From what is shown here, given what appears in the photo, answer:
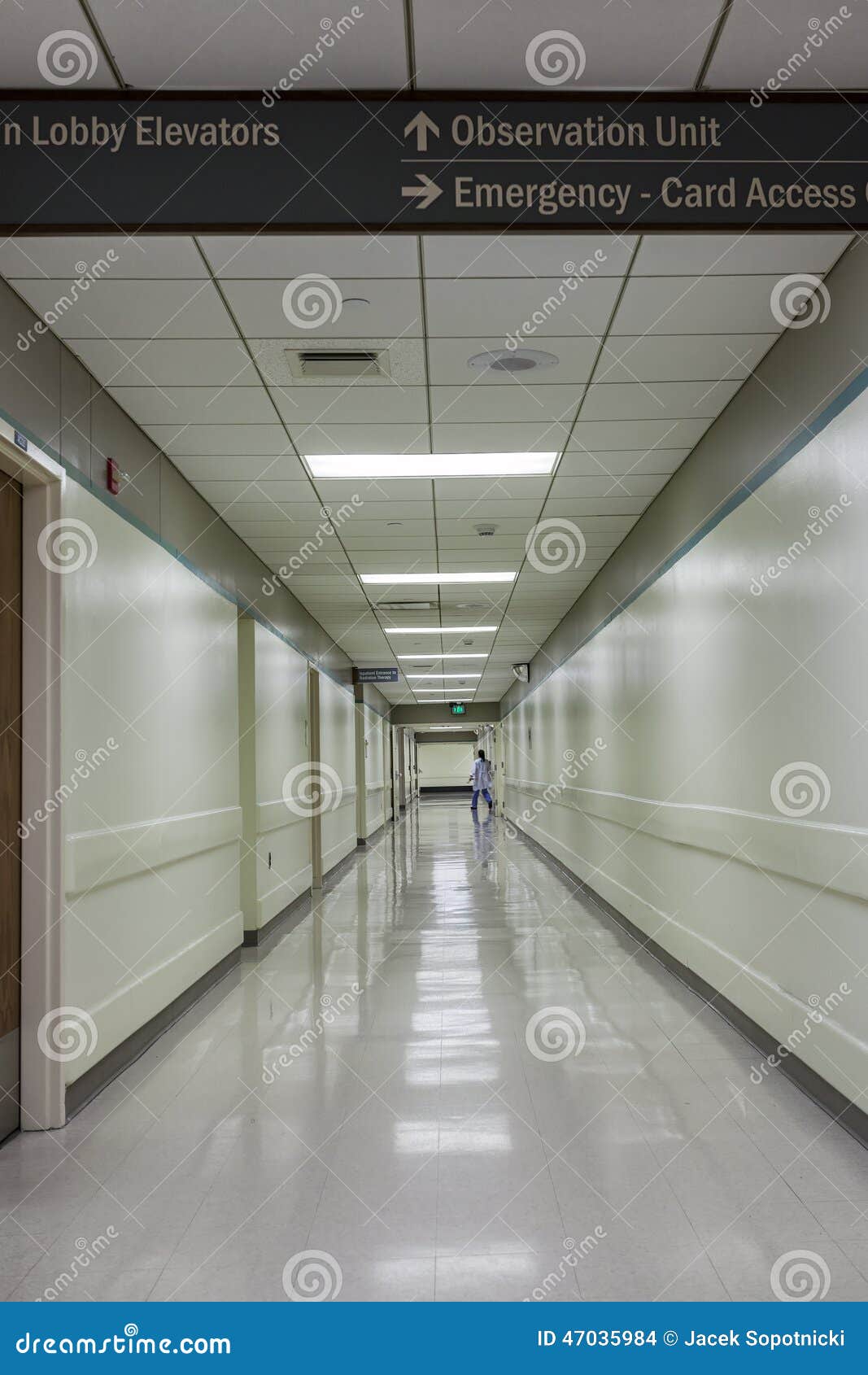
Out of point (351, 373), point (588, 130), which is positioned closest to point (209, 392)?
point (351, 373)

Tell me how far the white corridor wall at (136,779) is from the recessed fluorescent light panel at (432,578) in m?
2.93

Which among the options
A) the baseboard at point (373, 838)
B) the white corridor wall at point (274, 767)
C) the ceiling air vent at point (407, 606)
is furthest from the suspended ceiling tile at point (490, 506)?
the baseboard at point (373, 838)

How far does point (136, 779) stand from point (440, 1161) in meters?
2.33

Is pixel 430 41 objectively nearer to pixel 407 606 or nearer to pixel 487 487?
pixel 487 487

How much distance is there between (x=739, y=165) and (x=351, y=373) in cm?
221

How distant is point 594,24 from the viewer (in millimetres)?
2752

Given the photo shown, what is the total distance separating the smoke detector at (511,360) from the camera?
4.51 meters

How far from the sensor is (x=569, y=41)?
282 cm

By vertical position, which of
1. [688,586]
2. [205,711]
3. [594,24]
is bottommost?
[205,711]

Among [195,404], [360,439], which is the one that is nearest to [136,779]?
[195,404]

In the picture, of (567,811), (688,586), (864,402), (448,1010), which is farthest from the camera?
(567,811)

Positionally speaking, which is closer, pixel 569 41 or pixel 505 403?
pixel 569 41

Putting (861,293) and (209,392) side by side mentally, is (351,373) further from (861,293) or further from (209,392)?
(861,293)

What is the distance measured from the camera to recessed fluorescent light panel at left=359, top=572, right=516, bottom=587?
945 cm
